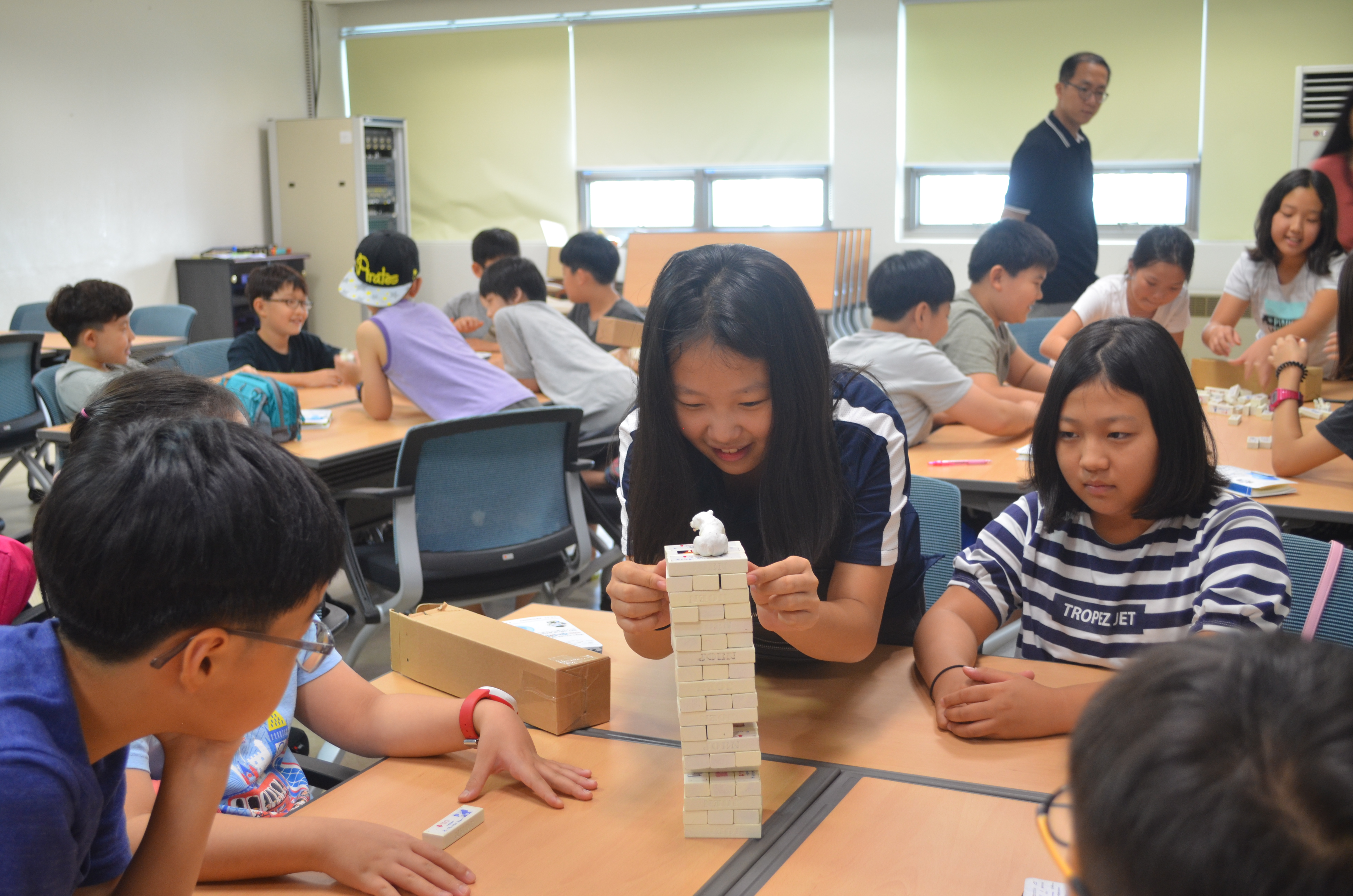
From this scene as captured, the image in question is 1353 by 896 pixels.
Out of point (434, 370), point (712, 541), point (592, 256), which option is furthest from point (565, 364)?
point (712, 541)

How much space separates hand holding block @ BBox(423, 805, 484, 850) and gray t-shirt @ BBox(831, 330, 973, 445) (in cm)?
185

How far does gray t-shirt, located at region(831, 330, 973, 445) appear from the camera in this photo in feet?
9.00

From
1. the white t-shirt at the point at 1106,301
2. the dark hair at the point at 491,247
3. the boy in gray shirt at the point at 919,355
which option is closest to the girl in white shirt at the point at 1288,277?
the white t-shirt at the point at 1106,301

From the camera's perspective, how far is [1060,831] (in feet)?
1.60

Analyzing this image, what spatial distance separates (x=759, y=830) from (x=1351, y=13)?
7.04 metres

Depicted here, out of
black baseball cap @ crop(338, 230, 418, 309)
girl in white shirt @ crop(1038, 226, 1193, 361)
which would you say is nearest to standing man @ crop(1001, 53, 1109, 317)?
girl in white shirt @ crop(1038, 226, 1193, 361)

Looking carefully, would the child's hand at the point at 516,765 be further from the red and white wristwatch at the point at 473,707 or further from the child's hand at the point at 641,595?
the child's hand at the point at 641,595

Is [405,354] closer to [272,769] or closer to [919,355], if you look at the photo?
[919,355]

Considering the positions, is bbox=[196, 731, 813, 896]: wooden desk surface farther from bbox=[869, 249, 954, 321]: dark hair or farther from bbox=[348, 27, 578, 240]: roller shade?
bbox=[348, 27, 578, 240]: roller shade

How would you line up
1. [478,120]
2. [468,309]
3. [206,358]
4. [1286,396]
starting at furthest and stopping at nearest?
[478,120], [468,309], [206,358], [1286,396]

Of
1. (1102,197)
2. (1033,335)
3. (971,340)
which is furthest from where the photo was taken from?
(1102,197)

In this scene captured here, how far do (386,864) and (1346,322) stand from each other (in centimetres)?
260

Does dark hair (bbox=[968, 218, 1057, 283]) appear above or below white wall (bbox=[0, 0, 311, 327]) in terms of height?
below

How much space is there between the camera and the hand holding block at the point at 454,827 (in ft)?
3.44
